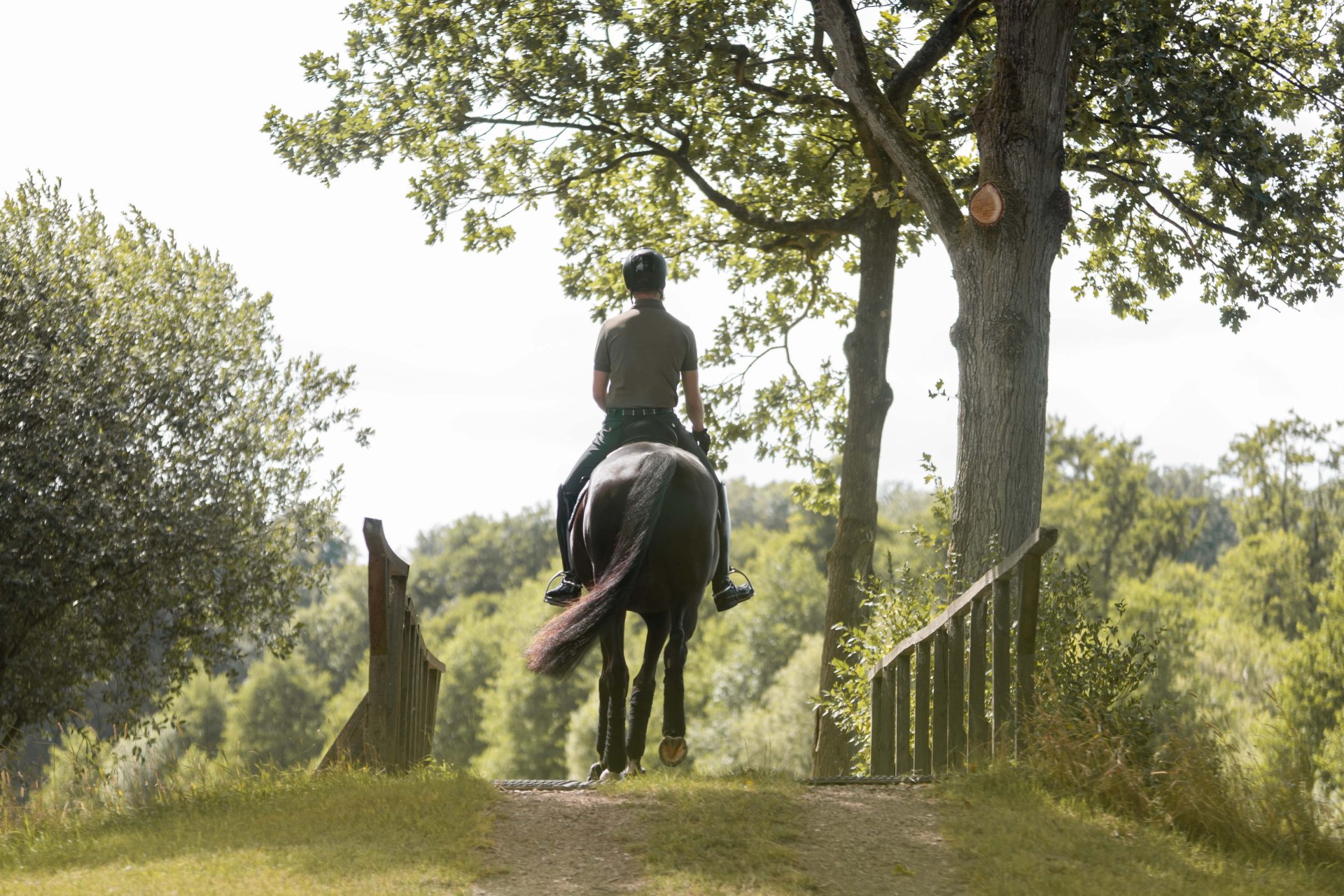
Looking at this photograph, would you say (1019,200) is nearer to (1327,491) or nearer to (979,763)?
(979,763)

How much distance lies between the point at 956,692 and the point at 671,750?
2.15 metres

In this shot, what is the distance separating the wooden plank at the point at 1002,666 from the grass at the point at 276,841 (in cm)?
322

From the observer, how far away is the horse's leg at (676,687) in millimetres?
7938

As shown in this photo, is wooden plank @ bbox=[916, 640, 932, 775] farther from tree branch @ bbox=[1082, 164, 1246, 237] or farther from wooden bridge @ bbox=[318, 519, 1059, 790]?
tree branch @ bbox=[1082, 164, 1246, 237]

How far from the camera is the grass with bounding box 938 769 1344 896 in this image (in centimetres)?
607

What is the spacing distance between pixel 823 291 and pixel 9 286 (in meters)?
11.1

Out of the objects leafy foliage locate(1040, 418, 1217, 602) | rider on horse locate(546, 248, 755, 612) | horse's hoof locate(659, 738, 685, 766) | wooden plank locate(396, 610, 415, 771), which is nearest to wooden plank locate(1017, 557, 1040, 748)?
rider on horse locate(546, 248, 755, 612)

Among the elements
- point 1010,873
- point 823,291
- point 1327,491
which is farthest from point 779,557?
point 1010,873

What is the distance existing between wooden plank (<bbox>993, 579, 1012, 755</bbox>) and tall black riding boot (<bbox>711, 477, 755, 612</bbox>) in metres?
1.73

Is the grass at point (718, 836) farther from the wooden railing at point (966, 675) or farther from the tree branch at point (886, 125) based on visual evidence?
the tree branch at point (886, 125)

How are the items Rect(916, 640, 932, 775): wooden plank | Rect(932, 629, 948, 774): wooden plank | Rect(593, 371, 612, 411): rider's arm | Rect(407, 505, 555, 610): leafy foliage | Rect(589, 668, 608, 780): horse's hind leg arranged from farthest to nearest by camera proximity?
Rect(407, 505, 555, 610): leafy foliage → Rect(593, 371, 612, 411): rider's arm → Rect(916, 640, 932, 775): wooden plank → Rect(932, 629, 948, 774): wooden plank → Rect(589, 668, 608, 780): horse's hind leg

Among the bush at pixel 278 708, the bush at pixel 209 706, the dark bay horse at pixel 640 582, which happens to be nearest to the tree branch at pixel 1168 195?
the dark bay horse at pixel 640 582

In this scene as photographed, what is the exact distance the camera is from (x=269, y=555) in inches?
729

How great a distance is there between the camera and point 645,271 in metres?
9.00
